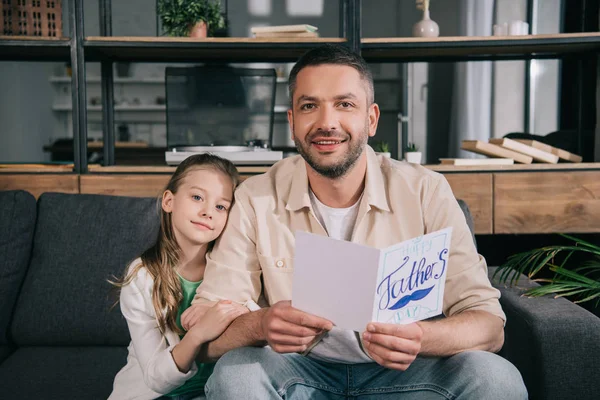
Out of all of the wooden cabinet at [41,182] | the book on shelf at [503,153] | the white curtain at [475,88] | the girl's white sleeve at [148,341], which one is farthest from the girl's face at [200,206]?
the white curtain at [475,88]

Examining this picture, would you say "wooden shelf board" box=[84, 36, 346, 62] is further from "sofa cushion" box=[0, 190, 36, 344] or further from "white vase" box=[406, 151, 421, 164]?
"sofa cushion" box=[0, 190, 36, 344]

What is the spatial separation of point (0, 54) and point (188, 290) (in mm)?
1684

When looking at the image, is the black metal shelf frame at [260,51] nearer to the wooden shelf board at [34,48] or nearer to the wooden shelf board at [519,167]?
the wooden shelf board at [34,48]

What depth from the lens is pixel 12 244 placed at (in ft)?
5.72

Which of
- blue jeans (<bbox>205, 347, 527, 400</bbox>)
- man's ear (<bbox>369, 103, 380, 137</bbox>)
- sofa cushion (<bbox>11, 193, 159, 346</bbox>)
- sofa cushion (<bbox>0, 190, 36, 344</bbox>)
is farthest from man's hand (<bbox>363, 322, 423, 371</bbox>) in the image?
sofa cushion (<bbox>0, 190, 36, 344</bbox>)

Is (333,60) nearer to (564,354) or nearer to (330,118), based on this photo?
(330,118)

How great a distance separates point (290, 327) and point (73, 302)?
851 millimetres

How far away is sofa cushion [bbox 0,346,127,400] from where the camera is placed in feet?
4.60

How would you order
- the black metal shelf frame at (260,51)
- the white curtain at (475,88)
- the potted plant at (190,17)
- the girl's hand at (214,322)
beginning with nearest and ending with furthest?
Result: the girl's hand at (214,322) < the black metal shelf frame at (260,51) < the potted plant at (190,17) < the white curtain at (475,88)

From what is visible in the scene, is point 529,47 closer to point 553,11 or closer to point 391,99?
point 553,11

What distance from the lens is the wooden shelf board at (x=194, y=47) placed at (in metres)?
2.21

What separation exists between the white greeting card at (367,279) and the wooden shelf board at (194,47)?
1378mm

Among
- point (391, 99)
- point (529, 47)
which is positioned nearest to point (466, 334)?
point (529, 47)

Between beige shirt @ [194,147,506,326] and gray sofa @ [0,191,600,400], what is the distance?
199mm
